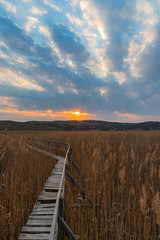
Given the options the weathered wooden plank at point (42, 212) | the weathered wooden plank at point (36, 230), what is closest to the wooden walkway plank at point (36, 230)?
the weathered wooden plank at point (36, 230)

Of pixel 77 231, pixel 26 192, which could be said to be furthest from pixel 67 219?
pixel 26 192

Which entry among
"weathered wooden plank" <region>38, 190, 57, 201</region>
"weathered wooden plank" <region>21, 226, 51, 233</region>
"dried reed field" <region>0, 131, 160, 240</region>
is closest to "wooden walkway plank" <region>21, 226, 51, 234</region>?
"weathered wooden plank" <region>21, 226, 51, 233</region>

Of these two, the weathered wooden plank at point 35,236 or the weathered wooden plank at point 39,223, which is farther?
the weathered wooden plank at point 39,223

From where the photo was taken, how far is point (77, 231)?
243cm

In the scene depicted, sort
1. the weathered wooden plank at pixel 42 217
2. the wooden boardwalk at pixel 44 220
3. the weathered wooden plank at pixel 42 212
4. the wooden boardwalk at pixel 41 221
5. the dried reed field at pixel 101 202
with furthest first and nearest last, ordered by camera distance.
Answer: the weathered wooden plank at pixel 42 212
the weathered wooden plank at pixel 42 217
the dried reed field at pixel 101 202
the wooden boardwalk at pixel 41 221
the wooden boardwalk at pixel 44 220

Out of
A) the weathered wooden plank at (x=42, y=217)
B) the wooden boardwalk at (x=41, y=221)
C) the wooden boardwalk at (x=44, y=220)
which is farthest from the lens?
the weathered wooden plank at (x=42, y=217)

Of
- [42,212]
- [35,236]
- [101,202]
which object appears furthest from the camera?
[101,202]

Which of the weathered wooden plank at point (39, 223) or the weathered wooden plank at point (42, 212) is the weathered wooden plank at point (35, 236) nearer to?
the weathered wooden plank at point (39, 223)

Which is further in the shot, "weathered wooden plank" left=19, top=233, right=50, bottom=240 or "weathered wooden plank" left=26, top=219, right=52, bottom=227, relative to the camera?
"weathered wooden plank" left=26, top=219, right=52, bottom=227

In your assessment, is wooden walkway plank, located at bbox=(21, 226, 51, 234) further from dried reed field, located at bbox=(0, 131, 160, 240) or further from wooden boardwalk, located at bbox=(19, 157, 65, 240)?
dried reed field, located at bbox=(0, 131, 160, 240)

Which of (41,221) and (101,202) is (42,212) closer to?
(41,221)

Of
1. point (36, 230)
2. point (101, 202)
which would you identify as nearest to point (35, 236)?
point (36, 230)

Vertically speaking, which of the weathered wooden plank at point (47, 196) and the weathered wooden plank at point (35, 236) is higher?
the weathered wooden plank at point (35, 236)

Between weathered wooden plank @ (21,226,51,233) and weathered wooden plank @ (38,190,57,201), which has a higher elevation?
weathered wooden plank @ (21,226,51,233)
